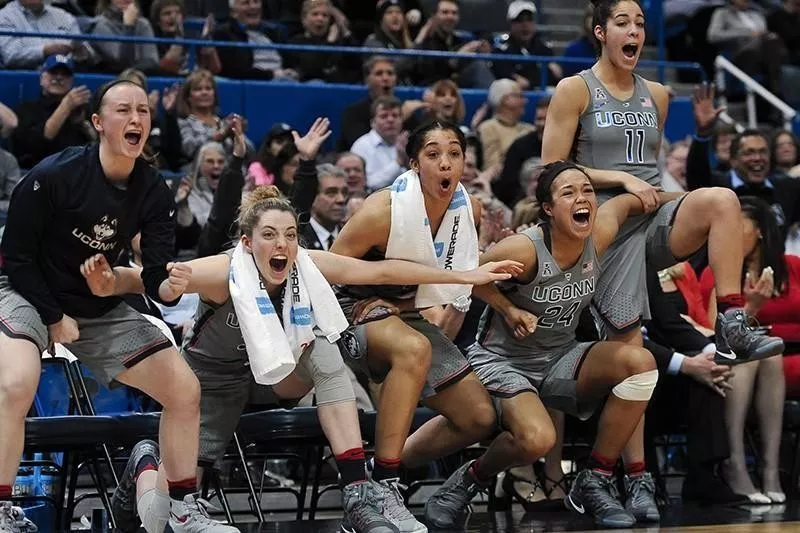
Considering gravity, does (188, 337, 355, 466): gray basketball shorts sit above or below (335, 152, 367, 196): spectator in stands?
below

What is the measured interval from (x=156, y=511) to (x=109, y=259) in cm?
94

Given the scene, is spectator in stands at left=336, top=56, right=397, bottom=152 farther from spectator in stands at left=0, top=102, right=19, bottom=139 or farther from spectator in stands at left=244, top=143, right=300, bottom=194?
spectator in stands at left=0, top=102, right=19, bottom=139

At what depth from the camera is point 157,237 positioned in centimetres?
525

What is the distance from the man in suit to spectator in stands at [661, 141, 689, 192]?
260 centimetres

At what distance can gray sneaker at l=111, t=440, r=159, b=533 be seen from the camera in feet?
18.1

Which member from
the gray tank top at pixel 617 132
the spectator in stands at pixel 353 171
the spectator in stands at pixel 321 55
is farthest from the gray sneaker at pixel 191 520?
the spectator in stands at pixel 321 55

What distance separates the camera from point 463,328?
283 inches

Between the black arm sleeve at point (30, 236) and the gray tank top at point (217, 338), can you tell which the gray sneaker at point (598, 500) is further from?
the black arm sleeve at point (30, 236)

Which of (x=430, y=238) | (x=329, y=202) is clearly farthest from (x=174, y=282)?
(x=329, y=202)

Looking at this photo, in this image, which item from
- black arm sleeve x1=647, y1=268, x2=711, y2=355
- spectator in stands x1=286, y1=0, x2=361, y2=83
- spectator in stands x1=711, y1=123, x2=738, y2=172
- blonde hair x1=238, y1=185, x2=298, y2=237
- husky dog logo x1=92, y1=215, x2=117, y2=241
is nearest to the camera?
husky dog logo x1=92, y1=215, x2=117, y2=241

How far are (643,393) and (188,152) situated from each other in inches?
167

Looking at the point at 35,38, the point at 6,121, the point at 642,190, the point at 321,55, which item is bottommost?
the point at 642,190

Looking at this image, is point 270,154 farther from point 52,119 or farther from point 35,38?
point 35,38

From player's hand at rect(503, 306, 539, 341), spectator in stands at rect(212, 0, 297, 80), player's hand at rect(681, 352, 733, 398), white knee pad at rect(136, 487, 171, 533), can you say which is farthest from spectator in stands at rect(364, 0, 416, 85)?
white knee pad at rect(136, 487, 171, 533)
